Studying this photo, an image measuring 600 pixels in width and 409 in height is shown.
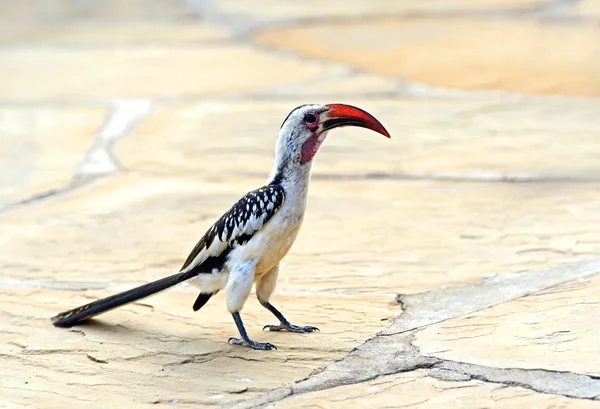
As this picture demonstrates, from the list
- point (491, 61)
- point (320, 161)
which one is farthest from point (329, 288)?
point (491, 61)

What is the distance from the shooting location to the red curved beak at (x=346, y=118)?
11.4 ft

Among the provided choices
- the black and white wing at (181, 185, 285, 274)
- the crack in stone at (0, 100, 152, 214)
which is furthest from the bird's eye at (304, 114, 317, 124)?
the crack in stone at (0, 100, 152, 214)

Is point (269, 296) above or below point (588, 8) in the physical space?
below

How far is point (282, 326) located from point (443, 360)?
26.1 inches

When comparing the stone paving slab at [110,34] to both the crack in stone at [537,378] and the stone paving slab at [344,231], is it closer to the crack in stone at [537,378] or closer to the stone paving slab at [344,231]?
the stone paving slab at [344,231]

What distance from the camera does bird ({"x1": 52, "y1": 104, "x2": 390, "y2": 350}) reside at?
3.45m

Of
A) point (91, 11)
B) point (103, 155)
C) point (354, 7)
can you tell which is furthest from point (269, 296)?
point (91, 11)

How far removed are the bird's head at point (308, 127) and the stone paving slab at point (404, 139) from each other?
2086 mm

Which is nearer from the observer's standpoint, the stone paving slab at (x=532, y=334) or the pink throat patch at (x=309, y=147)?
the stone paving slab at (x=532, y=334)

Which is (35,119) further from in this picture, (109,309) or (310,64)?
(109,309)

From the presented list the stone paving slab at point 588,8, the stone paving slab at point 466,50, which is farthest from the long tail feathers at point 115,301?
the stone paving slab at point 588,8

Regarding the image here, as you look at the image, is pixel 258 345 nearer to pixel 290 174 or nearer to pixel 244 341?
pixel 244 341

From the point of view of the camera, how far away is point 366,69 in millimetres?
8188

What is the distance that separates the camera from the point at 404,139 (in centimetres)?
618
